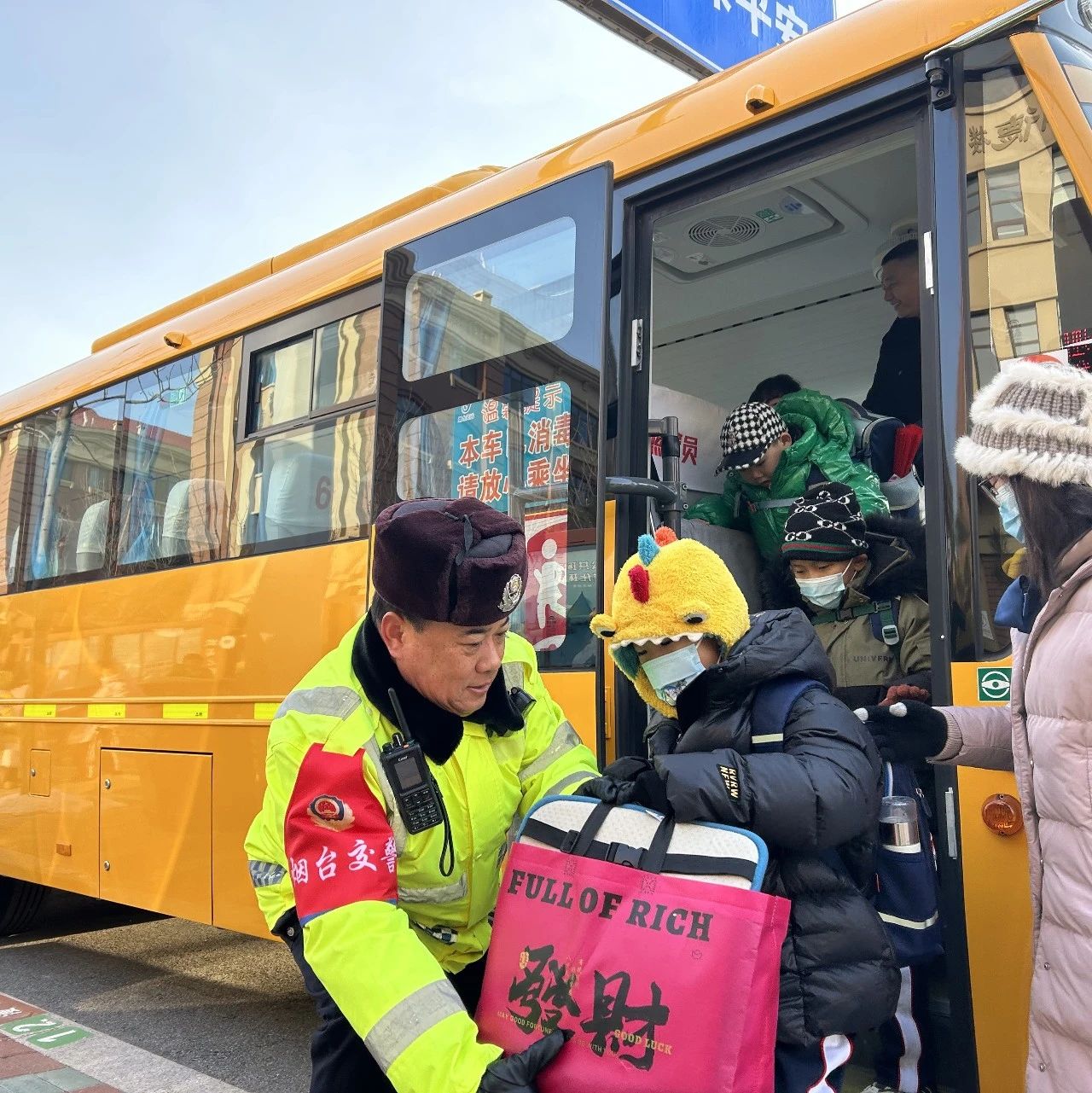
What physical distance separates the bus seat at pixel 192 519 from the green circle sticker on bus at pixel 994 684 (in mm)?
3042

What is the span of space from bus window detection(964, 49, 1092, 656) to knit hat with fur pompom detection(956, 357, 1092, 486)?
0.38m

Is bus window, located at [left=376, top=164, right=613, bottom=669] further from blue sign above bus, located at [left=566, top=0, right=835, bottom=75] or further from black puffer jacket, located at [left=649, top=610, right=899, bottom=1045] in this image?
blue sign above bus, located at [left=566, top=0, right=835, bottom=75]

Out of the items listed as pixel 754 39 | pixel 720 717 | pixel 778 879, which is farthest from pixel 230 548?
pixel 754 39

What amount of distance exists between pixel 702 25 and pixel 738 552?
11.2ft

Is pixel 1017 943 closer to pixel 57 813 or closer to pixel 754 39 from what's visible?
pixel 57 813

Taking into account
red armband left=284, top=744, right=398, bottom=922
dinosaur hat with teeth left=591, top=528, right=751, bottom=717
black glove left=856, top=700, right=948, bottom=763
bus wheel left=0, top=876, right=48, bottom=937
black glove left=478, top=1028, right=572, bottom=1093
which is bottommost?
bus wheel left=0, top=876, right=48, bottom=937

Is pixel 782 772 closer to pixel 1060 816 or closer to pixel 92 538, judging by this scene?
pixel 1060 816

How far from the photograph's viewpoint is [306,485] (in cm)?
399

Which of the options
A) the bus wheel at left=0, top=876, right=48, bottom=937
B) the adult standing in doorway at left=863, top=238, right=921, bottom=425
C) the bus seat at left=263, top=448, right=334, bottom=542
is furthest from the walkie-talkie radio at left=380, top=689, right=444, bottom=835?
the bus wheel at left=0, top=876, right=48, bottom=937

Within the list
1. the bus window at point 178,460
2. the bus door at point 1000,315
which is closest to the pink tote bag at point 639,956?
the bus door at point 1000,315

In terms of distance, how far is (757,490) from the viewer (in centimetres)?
394

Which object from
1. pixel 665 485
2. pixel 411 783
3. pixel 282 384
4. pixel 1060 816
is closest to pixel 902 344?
pixel 665 485

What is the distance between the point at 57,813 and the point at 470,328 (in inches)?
129

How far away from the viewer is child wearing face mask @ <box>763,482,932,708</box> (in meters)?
3.21
